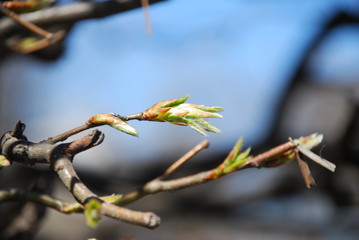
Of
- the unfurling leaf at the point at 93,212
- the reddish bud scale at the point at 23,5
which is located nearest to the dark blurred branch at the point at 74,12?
the reddish bud scale at the point at 23,5

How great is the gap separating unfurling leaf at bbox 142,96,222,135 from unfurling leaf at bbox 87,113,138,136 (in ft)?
0.09

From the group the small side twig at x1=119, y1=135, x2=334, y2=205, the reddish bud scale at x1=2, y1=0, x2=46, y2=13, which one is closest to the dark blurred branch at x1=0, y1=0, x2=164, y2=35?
the reddish bud scale at x1=2, y1=0, x2=46, y2=13

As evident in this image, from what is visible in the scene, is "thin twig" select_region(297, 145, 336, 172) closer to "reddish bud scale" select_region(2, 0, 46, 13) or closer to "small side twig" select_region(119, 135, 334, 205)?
"small side twig" select_region(119, 135, 334, 205)

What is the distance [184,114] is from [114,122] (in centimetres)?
7

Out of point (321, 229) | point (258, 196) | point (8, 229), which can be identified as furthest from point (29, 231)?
point (321, 229)

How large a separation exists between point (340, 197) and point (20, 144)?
1.23m

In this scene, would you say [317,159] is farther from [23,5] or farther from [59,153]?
[23,5]

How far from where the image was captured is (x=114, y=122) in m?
0.42

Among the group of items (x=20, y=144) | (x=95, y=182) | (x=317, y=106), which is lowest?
(x=95, y=182)

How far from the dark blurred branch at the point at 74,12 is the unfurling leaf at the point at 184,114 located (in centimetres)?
30

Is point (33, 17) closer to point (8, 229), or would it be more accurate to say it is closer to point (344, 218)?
point (8, 229)

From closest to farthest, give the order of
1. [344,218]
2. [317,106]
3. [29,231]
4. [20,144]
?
[20,144]
[29,231]
[344,218]
[317,106]

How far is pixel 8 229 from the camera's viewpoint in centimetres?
81

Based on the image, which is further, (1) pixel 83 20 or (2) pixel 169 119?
(1) pixel 83 20
